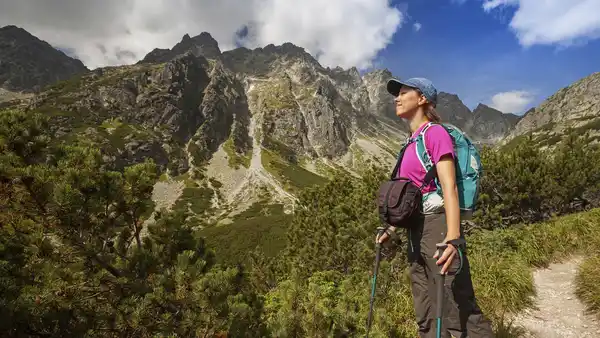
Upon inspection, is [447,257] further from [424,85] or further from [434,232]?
[424,85]

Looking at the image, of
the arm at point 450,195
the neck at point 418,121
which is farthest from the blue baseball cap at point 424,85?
the arm at point 450,195

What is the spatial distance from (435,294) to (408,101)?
→ 1792mm

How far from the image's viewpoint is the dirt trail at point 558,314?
485cm

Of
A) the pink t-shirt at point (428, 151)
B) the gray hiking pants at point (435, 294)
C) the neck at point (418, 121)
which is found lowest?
the gray hiking pants at point (435, 294)

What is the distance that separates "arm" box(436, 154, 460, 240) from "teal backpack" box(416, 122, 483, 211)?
0.56 ft

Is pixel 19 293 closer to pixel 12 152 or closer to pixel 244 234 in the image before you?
pixel 12 152

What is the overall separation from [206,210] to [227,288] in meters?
132

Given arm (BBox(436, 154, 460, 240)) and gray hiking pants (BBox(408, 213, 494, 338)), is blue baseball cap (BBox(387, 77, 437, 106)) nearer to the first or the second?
arm (BBox(436, 154, 460, 240))

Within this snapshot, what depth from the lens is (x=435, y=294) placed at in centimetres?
306

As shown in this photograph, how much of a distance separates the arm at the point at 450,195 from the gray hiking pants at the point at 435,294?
0.84 ft

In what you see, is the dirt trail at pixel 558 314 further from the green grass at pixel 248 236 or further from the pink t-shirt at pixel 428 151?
the green grass at pixel 248 236

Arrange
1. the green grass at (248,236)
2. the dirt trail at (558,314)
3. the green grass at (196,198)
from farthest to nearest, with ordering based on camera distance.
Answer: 1. the green grass at (196,198)
2. the green grass at (248,236)
3. the dirt trail at (558,314)

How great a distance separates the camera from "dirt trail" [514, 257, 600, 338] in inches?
191

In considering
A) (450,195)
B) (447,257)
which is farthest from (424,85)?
(447,257)
